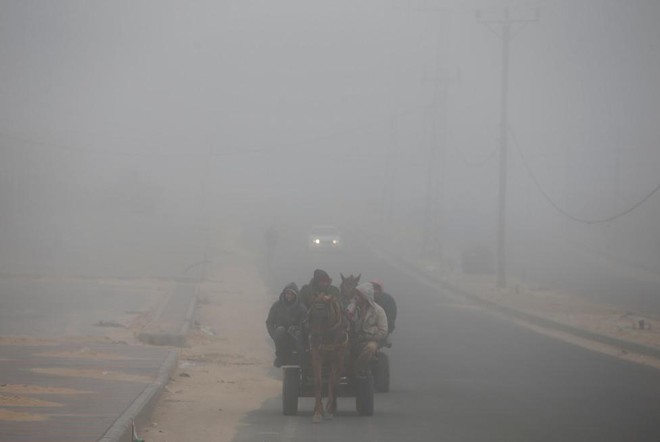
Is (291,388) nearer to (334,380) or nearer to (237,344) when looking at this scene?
(334,380)

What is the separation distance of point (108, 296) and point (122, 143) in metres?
132

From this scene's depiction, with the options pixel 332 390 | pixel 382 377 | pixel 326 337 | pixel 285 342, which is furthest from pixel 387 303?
pixel 326 337

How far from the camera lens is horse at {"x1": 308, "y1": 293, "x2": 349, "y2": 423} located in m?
14.0

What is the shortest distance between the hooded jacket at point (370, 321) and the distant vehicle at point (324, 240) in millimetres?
53990

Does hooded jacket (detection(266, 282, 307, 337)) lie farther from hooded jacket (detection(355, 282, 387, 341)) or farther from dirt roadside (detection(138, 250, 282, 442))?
dirt roadside (detection(138, 250, 282, 442))

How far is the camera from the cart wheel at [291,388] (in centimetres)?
1469

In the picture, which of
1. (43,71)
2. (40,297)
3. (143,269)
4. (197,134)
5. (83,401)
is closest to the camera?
(83,401)

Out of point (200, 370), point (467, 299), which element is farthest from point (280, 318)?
point (467, 299)

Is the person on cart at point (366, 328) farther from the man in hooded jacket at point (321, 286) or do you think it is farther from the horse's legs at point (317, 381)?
the horse's legs at point (317, 381)

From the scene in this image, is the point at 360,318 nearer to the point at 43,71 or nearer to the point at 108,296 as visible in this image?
the point at 108,296

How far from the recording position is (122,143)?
168 m

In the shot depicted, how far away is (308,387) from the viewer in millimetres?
14859

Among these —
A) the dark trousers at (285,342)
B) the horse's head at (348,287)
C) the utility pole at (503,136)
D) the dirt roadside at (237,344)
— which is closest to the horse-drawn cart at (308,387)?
the dark trousers at (285,342)

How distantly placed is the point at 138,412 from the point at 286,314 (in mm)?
2922
